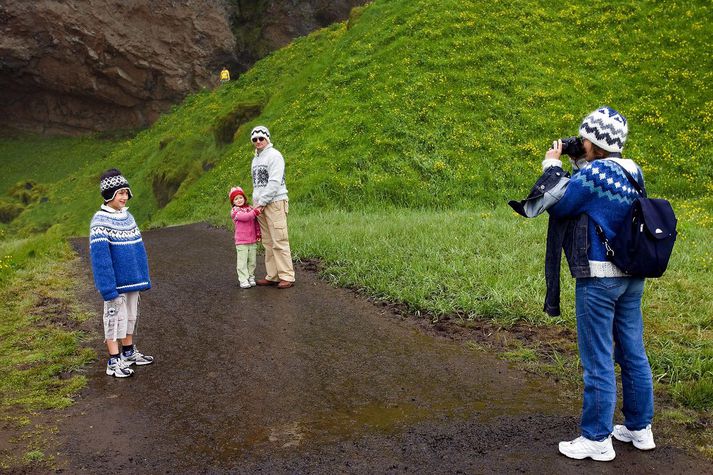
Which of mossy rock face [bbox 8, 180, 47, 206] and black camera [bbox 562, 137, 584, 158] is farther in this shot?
mossy rock face [bbox 8, 180, 47, 206]

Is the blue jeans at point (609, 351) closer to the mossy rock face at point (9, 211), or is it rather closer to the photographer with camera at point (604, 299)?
the photographer with camera at point (604, 299)

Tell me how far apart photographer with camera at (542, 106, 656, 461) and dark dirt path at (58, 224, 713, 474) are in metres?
0.23

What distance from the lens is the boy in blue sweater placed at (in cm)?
652

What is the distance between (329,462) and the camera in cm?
466

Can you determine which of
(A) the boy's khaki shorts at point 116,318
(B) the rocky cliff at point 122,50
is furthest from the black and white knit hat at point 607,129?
(B) the rocky cliff at point 122,50

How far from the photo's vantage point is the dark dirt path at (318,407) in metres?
4.67

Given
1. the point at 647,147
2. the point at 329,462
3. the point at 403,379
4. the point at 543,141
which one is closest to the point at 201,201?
the point at 543,141

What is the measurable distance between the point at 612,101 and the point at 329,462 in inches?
774

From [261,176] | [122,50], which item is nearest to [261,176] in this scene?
[261,176]

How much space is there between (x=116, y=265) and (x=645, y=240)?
199 inches

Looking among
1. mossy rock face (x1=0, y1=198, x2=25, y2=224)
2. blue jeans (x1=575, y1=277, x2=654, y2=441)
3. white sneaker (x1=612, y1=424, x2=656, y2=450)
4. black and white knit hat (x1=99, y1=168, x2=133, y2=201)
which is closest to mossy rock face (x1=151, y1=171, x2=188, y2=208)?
mossy rock face (x1=0, y1=198, x2=25, y2=224)

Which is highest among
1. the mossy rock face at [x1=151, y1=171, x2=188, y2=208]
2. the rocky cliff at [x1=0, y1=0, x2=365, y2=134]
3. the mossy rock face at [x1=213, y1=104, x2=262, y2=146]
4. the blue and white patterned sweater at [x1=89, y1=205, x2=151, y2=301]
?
the rocky cliff at [x1=0, y1=0, x2=365, y2=134]

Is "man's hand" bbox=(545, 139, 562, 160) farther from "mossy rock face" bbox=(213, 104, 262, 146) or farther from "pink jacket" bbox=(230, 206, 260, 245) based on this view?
"mossy rock face" bbox=(213, 104, 262, 146)

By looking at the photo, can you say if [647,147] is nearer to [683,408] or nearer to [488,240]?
[488,240]
